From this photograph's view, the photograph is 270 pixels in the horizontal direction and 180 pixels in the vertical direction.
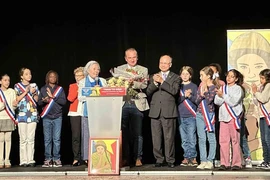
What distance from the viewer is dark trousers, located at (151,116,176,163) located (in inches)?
271

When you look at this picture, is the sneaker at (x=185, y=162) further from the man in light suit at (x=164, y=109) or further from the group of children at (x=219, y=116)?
the man in light suit at (x=164, y=109)

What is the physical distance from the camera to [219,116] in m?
6.67

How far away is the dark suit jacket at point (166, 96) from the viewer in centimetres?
684

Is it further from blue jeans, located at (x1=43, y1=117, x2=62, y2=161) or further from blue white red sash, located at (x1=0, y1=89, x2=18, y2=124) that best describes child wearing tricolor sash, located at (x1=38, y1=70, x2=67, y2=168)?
blue white red sash, located at (x1=0, y1=89, x2=18, y2=124)

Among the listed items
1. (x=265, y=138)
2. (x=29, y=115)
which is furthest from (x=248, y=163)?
(x=29, y=115)

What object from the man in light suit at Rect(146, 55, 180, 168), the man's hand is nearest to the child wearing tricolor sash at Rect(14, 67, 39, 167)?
the man in light suit at Rect(146, 55, 180, 168)

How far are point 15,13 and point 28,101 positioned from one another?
4.94ft

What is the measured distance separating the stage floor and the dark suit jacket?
0.65 m

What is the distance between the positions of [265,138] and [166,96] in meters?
1.25

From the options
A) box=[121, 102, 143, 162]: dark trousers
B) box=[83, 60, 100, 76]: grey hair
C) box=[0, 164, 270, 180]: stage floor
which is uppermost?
box=[83, 60, 100, 76]: grey hair

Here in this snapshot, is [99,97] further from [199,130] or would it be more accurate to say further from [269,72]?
[269,72]

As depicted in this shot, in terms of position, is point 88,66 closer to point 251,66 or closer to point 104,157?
point 104,157

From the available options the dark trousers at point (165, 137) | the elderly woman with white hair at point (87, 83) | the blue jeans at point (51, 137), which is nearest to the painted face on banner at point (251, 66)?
the dark trousers at point (165, 137)

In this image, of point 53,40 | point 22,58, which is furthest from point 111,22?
point 22,58
